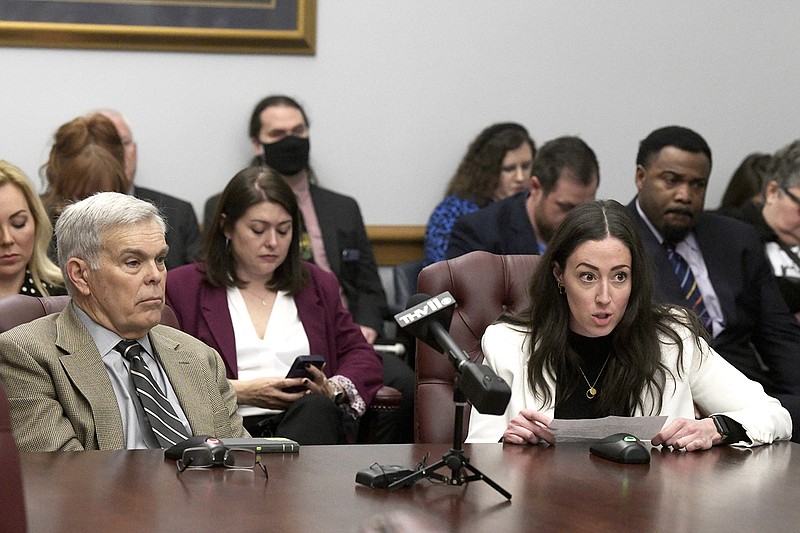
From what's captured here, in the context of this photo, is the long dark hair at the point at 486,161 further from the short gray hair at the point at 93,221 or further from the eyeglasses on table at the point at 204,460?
the eyeglasses on table at the point at 204,460

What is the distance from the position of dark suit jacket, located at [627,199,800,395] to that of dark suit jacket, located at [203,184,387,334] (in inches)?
47.8

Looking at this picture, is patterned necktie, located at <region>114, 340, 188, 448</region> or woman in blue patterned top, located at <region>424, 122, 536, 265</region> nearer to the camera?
patterned necktie, located at <region>114, 340, 188, 448</region>

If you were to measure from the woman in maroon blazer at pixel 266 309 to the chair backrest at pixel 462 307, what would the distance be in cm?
54

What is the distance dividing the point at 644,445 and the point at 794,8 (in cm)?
407

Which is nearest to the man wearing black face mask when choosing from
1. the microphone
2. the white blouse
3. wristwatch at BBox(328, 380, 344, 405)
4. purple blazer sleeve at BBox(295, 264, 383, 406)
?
purple blazer sleeve at BBox(295, 264, 383, 406)

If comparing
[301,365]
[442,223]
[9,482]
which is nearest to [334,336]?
[301,365]

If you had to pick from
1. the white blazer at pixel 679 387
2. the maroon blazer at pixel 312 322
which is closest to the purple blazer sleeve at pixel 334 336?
the maroon blazer at pixel 312 322

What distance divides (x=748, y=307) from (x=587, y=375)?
1581mm

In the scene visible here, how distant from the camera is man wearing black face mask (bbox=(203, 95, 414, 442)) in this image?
5.09 metres

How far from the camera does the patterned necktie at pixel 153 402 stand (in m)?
2.78

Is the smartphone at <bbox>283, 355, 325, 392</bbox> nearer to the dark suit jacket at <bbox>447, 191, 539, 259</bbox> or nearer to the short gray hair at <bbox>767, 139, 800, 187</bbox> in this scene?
the dark suit jacket at <bbox>447, 191, 539, 259</bbox>

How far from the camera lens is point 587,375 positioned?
315cm

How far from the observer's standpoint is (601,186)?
19.3 ft

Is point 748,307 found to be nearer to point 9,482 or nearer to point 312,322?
point 312,322
